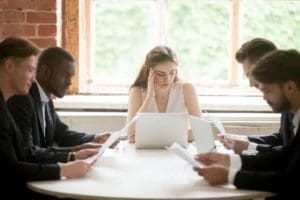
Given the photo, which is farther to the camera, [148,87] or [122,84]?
[122,84]

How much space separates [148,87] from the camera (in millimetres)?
3258

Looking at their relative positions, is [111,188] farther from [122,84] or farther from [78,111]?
[122,84]

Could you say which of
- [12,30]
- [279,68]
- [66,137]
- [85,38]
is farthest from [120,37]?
[279,68]

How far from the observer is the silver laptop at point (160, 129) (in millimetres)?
2654

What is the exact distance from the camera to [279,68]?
2.12 meters

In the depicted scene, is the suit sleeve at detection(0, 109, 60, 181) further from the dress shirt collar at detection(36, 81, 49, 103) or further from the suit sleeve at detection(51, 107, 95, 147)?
the suit sleeve at detection(51, 107, 95, 147)

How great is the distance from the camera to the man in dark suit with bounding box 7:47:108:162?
244cm

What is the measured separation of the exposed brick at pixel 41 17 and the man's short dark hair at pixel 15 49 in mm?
1356

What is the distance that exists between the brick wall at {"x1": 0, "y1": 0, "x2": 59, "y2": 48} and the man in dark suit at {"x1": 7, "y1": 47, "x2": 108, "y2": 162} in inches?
32.1

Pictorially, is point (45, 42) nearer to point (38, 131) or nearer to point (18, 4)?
point (18, 4)

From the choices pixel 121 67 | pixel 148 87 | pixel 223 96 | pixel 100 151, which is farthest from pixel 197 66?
pixel 100 151

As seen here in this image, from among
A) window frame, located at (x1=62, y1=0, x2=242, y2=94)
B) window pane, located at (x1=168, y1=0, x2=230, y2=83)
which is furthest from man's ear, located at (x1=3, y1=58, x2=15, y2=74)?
window pane, located at (x1=168, y1=0, x2=230, y2=83)

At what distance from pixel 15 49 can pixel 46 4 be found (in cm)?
143

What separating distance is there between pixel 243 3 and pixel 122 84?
1090 mm
